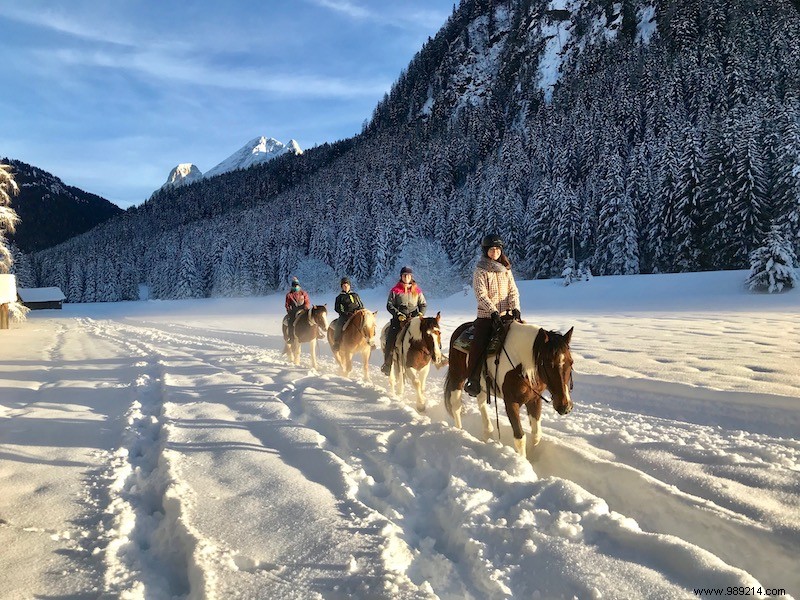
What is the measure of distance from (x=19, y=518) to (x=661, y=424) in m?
7.69

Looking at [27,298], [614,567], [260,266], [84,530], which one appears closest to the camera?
[614,567]

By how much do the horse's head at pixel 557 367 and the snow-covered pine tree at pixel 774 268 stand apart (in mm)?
27414

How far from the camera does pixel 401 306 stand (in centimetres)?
959

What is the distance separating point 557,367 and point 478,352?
142 cm

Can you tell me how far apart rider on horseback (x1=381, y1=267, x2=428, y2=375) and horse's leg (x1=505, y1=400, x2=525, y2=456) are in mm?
4019

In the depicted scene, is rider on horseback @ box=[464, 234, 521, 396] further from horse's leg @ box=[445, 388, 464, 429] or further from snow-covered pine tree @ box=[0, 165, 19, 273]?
snow-covered pine tree @ box=[0, 165, 19, 273]

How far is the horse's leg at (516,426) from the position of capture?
17.8 ft

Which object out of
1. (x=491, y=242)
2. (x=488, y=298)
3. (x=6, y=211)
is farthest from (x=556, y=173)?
(x=488, y=298)

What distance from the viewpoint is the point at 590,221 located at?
48.6 metres

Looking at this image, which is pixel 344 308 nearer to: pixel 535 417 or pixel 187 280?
pixel 535 417

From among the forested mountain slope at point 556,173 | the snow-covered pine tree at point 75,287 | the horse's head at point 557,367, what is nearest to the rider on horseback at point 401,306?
the horse's head at point 557,367

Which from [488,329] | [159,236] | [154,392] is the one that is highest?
[159,236]

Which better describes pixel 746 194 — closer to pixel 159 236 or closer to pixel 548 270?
pixel 548 270

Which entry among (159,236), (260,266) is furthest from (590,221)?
(159,236)
